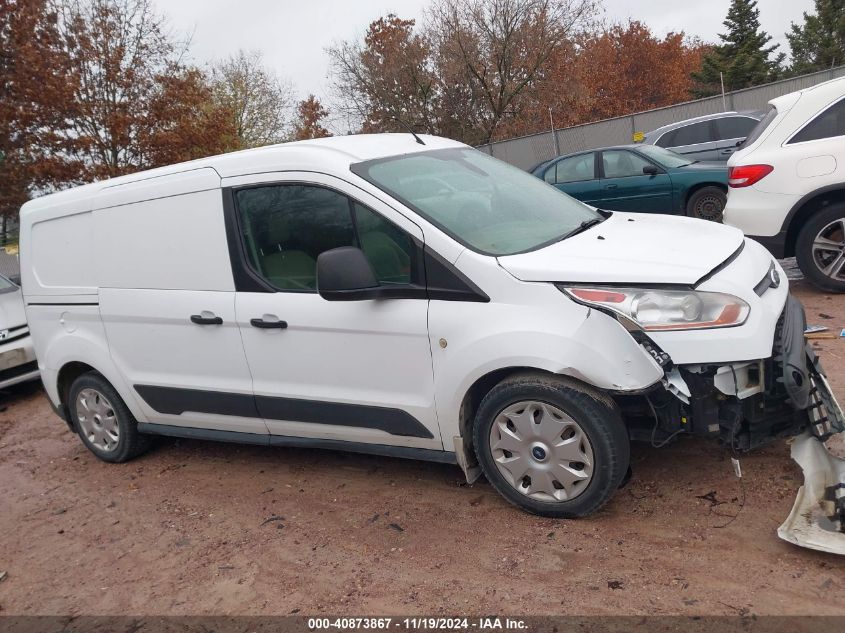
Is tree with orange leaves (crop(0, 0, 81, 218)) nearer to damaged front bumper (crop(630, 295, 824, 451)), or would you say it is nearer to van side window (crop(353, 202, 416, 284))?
van side window (crop(353, 202, 416, 284))

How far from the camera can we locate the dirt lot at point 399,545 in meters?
2.93

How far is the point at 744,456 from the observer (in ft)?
12.5

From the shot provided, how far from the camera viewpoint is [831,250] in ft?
20.6

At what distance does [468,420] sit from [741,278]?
4.69 feet

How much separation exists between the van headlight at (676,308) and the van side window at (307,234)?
1030mm

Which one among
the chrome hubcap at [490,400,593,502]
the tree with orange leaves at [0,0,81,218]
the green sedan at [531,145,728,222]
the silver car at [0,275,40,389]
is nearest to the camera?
the chrome hubcap at [490,400,593,502]

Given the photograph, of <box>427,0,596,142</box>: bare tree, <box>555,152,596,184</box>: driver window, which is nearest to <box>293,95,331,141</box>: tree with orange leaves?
<box>427,0,596,142</box>: bare tree

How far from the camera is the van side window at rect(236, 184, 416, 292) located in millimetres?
3664

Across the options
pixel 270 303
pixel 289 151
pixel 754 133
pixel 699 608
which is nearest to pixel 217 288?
pixel 270 303

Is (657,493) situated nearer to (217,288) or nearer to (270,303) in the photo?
(270,303)

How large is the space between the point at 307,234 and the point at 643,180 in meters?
7.74

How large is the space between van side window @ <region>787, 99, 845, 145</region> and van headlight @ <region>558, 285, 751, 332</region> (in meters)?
3.92

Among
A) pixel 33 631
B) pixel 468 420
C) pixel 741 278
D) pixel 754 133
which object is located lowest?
pixel 33 631

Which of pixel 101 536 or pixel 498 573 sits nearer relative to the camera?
pixel 498 573
